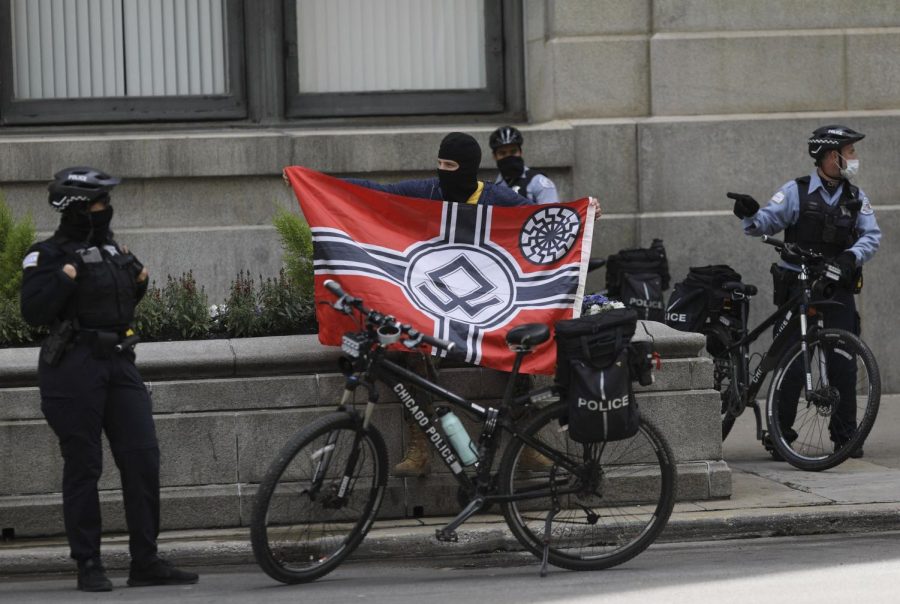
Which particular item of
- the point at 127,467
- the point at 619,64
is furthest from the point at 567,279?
the point at 619,64

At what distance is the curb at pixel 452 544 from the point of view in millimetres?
7570

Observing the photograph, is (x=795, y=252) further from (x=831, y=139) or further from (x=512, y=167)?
(x=512, y=167)

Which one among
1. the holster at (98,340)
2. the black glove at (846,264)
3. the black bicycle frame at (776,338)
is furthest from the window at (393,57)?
the holster at (98,340)

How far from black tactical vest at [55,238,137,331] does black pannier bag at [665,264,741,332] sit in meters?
4.20

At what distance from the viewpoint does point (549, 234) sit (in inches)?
328

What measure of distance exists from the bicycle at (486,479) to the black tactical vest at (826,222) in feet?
9.31

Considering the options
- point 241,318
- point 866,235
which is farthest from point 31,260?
point 866,235

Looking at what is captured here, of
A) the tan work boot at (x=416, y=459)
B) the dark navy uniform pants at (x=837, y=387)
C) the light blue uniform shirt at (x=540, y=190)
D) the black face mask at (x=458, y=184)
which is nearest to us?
the tan work boot at (x=416, y=459)

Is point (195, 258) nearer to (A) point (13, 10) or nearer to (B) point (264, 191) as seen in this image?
Answer: (B) point (264, 191)

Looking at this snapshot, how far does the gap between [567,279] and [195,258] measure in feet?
16.5

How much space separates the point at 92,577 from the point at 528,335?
2348 mm

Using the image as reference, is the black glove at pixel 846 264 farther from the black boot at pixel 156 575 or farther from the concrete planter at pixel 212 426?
the black boot at pixel 156 575

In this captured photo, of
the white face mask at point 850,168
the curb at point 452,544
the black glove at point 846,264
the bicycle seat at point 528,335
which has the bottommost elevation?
the curb at point 452,544

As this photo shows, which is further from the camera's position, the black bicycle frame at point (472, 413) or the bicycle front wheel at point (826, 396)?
the bicycle front wheel at point (826, 396)
